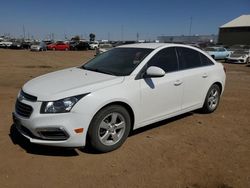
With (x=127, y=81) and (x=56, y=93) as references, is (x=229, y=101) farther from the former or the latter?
(x=56, y=93)

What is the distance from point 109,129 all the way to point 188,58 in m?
2.43

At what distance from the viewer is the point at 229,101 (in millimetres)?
7980

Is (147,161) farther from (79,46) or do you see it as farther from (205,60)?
(79,46)

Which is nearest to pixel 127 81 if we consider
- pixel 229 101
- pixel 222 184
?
pixel 222 184

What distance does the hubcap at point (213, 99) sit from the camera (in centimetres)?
640

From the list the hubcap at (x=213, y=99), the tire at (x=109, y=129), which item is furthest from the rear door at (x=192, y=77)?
the tire at (x=109, y=129)

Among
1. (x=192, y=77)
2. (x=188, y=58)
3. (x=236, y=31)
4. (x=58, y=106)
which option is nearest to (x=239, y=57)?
(x=188, y=58)

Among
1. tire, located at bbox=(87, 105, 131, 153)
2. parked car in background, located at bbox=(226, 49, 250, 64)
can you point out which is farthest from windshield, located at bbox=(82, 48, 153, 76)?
parked car in background, located at bbox=(226, 49, 250, 64)

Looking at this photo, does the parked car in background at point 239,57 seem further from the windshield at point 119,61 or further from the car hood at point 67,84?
the car hood at point 67,84

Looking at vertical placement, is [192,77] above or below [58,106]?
above

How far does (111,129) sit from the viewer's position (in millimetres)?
4352

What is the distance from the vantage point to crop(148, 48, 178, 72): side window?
16.5 ft

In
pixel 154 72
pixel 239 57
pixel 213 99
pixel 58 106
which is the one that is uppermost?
pixel 154 72

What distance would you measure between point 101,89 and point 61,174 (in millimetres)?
1285
